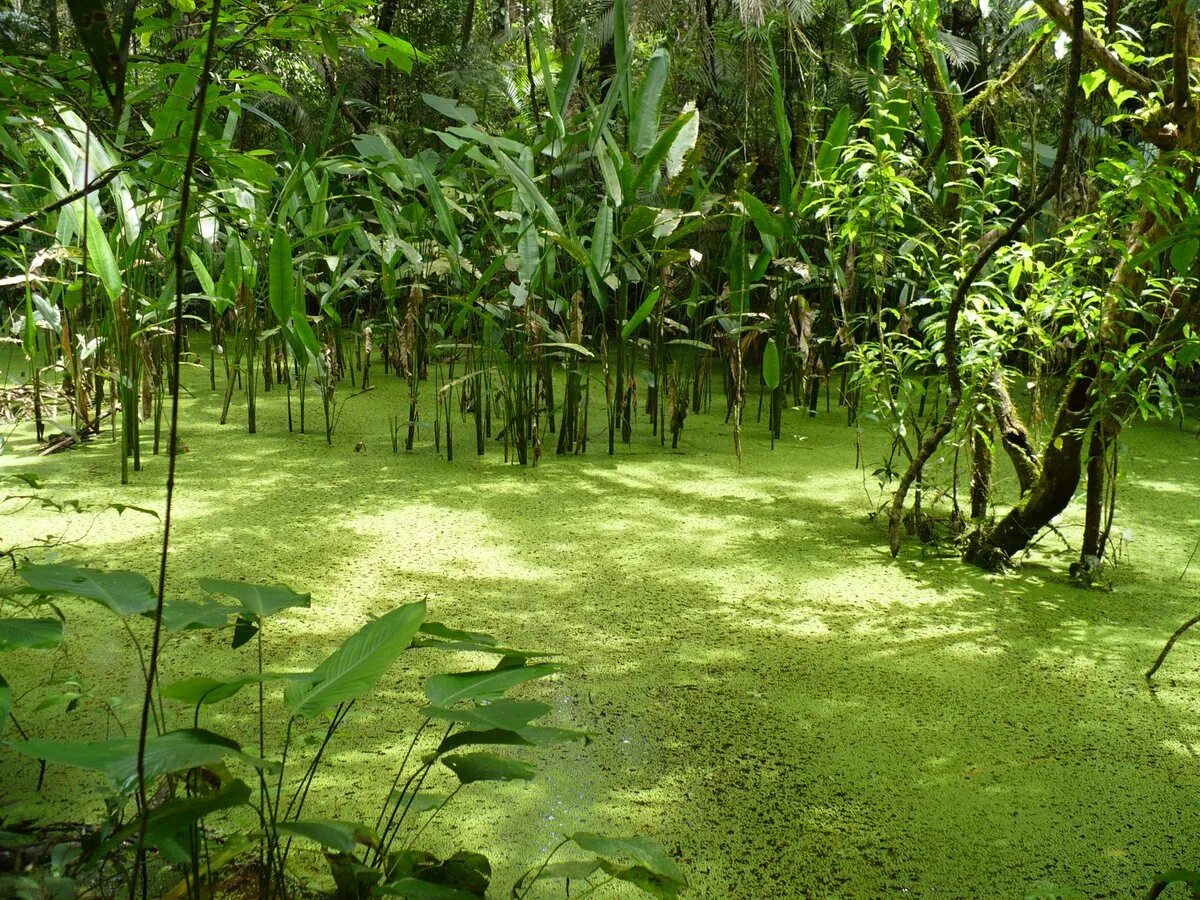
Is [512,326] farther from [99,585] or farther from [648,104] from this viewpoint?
[99,585]

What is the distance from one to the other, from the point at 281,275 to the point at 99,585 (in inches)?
63.1

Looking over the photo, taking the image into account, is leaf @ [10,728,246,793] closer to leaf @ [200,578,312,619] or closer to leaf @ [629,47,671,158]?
leaf @ [200,578,312,619]

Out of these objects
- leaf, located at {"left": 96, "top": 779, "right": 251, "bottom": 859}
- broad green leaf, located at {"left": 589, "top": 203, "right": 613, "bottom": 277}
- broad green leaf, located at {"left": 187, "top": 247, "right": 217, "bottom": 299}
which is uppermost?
broad green leaf, located at {"left": 589, "top": 203, "right": 613, "bottom": 277}

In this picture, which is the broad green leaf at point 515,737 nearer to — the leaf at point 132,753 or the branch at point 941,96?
the leaf at point 132,753

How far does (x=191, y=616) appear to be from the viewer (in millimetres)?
833

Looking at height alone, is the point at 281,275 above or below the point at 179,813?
above

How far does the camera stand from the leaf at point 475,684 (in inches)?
31.0

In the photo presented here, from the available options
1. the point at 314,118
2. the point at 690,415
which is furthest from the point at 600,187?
the point at 314,118

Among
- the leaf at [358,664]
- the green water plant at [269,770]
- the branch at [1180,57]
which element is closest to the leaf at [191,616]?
the green water plant at [269,770]

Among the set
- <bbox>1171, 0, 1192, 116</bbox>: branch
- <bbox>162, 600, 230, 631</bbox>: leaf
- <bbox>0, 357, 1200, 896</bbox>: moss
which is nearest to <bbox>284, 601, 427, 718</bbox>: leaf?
<bbox>162, 600, 230, 631</bbox>: leaf

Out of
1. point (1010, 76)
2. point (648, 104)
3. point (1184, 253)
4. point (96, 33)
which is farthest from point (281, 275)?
point (96, 33)

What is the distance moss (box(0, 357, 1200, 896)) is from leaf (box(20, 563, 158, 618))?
13.8 inches

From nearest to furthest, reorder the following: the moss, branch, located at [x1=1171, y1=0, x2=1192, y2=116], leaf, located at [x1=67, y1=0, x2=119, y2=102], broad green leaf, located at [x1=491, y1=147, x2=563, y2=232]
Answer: leaf, located at [x1=67, y1=0, x2=119, y2=102] < the moss < branch, located at [x1=1171, y1=0, x2=1192, y2=116] < broad green leaf, located at [x1=491, y1=147, x2=563, y2=232]

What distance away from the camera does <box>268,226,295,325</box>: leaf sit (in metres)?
2.27
